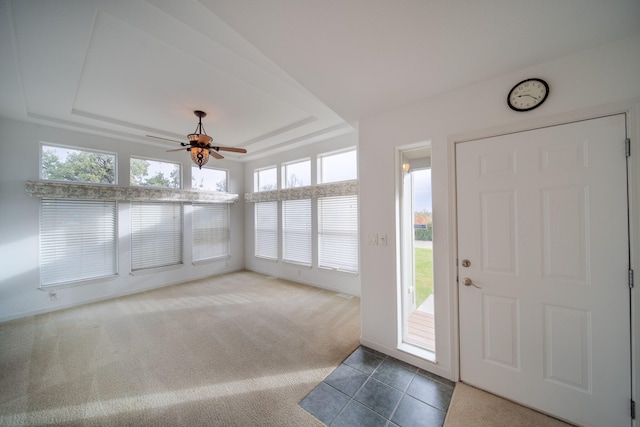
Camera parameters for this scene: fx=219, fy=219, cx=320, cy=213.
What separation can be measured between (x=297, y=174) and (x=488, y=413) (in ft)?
14.3

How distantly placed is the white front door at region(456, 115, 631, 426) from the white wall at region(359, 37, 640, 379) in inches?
4.2

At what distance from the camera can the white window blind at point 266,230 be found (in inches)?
209

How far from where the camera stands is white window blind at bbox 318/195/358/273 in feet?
13.2

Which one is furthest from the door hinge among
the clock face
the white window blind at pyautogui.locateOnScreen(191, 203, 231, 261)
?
the white window blind at pyautogui.locateOnScreen(191, 203, 231, 261)

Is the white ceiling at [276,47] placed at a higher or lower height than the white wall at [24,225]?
higher

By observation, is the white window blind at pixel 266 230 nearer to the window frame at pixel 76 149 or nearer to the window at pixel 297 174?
the window at pixel 297 174

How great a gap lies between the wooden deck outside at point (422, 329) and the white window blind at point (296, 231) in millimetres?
2304

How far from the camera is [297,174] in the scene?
488cm

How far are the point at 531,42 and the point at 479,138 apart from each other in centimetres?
63

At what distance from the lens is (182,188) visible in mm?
4812

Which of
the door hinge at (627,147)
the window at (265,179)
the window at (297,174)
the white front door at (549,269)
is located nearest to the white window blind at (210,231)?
the window at (265,179)

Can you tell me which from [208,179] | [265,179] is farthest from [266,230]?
[208,179]

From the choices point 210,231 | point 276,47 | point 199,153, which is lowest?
point 210,231

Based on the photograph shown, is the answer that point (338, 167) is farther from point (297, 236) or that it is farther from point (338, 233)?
point (297, 236)
